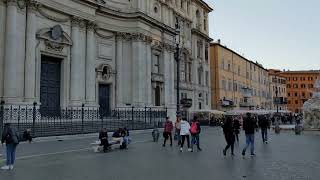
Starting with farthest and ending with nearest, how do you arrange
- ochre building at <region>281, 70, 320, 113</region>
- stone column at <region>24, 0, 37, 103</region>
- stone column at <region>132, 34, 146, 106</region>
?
ochre building at <region>281, 70, 320, 113</region> < stone column at <region>132, 34, 146, 106</region> < stone column at <region>24, 0, 37, 103</region>

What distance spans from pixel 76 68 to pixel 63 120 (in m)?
7.35

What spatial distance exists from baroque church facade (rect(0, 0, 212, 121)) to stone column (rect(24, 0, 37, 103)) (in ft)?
0.10

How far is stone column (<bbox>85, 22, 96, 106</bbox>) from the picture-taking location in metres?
34.0

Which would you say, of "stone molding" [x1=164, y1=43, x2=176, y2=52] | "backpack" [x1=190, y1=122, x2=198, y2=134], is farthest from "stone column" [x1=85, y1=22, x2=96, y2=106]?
"backpack" [x1=190, y1=122, x2=198, y2=134]

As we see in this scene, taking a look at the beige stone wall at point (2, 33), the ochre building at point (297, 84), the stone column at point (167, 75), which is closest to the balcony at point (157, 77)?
the stone column at point (167, 75)

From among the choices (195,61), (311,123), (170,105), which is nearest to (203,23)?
(195,61)

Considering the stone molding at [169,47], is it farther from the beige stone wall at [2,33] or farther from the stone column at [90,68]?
the beige stone wall at [2,33]

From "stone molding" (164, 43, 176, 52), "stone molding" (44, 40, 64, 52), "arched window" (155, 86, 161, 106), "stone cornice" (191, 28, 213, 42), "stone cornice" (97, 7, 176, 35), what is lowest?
"arched window" (155, 86, 161, 106)

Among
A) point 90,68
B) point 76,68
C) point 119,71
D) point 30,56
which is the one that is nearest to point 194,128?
point 30,56

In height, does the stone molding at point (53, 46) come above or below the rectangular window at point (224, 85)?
above

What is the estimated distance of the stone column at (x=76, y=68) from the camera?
106ft

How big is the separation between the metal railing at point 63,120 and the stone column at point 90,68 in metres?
1.85

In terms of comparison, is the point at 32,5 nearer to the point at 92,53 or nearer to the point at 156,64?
the point at 92,53

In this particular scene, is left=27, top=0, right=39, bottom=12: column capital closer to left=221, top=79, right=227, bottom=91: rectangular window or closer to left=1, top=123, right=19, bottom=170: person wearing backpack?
left=1, top=123, right=19, bottom=170: person wearing backpack
